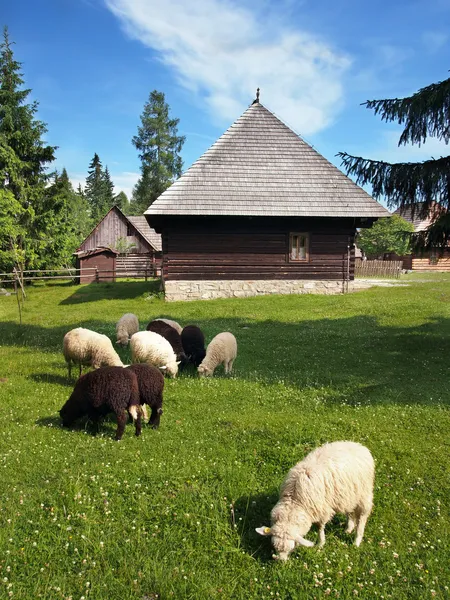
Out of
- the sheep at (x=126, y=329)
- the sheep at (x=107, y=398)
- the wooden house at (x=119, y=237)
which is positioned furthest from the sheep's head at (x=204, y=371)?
the wooden house at (x=119, y=237)

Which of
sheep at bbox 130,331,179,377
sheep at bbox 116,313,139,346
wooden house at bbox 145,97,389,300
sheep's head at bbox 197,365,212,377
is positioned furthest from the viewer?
wooden house at bbox 145,97,389,300

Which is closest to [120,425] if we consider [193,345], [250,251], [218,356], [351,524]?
[351,524]

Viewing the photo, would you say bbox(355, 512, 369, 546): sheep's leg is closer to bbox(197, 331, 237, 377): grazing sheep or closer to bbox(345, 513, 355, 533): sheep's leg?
bbox(345, 513, 355, 533): sheep's leg

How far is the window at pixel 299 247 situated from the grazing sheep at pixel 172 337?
1289 centimetres

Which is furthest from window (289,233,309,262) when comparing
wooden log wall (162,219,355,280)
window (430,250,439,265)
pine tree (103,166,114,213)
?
pine tree (103,166,114,213)

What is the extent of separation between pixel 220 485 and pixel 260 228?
17.8 meters

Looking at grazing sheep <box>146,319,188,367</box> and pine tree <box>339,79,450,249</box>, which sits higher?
A: pine tree <box>339,79,450,249</box>

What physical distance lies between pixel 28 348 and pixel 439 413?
990 centimetres

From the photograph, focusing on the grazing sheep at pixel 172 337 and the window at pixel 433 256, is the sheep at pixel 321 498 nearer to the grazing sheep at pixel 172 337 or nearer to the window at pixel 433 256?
the grazing sheep at pixel 172 337

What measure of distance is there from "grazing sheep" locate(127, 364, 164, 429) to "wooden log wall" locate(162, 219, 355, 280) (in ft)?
49.2

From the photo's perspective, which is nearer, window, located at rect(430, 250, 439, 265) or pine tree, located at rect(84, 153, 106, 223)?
window, located at rect(430, 250, 439, 265)

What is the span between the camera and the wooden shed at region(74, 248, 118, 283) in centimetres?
3491

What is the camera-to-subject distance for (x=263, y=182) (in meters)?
21.5

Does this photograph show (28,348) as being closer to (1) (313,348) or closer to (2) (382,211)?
(1) (313,348)
